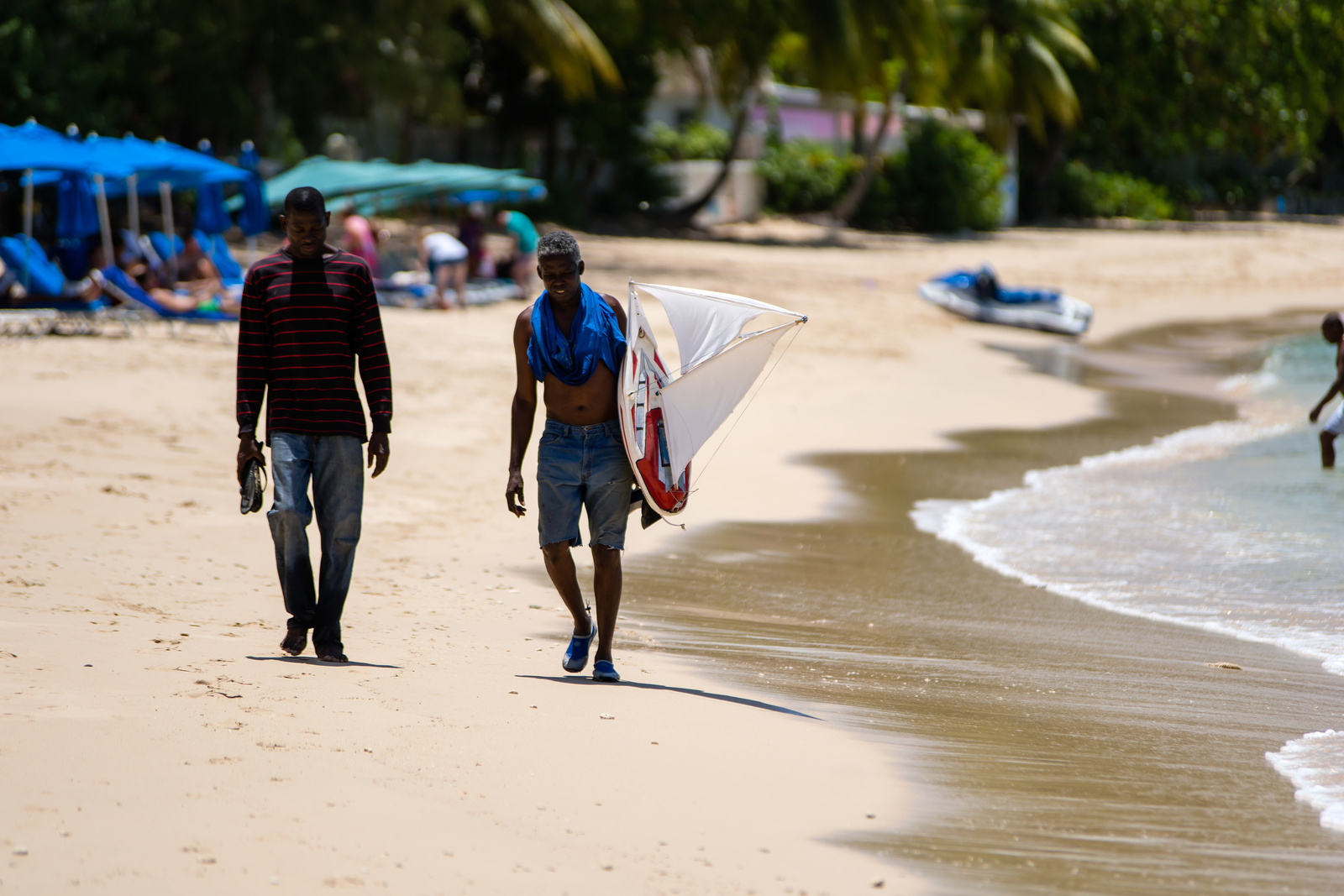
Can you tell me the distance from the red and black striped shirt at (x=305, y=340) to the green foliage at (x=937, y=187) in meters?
34.8

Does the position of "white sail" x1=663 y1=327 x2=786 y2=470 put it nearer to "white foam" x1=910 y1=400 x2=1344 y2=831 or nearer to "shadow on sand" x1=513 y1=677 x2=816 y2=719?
"shadow on sand" x1=513 y1=677 x2=816 y2=719

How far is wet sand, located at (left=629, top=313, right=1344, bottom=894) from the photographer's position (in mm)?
3598

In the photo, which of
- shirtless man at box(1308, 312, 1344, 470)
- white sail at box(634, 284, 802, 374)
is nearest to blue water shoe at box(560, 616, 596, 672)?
white sail at box(634, 284, 802, 374)

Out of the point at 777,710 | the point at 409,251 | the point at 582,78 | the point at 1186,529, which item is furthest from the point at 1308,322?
the point at 777,710

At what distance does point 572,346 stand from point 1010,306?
18.8 metres

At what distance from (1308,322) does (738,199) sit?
618 inches

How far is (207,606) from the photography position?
224 inches

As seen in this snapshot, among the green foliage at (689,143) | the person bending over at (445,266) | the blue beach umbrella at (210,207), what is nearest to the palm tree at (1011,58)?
the green foliage at (689,143)

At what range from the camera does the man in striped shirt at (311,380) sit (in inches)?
184

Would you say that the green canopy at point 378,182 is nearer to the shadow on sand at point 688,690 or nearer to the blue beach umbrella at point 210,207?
the blue beach umbrella at point 210,207

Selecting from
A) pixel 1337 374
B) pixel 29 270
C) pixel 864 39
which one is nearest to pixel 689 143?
pixel 864 39

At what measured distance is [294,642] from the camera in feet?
16.0

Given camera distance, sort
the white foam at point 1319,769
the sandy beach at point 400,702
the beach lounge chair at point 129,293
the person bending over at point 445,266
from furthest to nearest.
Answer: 1. the person bending over at point 445,266
2. the beach lounge chair at point 129,293
3. the white foam at point 1319,769
4. the sandy beach at point 400,702

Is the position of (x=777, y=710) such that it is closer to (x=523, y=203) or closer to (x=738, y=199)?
(x=523, y=203)
